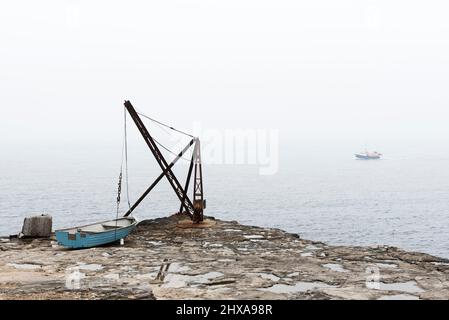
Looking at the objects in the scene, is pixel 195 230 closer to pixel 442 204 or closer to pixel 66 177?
pixel 442 204

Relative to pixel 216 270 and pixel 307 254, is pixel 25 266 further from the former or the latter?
pixel 307 254

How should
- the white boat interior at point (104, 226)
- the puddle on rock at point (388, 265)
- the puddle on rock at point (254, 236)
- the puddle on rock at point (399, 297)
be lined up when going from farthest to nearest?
the puddle on rock at point (254, 236) < the white boat interior at point (104, 226) < the puddle on rock at point (388, 265) < the puddle on rock at point (399, 297)

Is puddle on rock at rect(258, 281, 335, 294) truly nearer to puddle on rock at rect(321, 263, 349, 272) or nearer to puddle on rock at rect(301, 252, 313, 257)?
puddle on rock at rect(321, 263, 349, 272)

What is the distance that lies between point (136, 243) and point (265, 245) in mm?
6464

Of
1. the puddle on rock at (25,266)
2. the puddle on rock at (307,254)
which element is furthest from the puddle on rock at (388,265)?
the puddle on rock at (25,266)

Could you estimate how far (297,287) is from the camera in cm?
1495

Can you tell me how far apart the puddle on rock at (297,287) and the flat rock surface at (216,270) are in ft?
0.11

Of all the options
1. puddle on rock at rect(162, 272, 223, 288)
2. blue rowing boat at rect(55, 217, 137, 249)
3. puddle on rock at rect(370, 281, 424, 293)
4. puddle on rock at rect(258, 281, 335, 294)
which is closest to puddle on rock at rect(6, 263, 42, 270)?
blue rowing boat at rect(55, 217, 137, 249)

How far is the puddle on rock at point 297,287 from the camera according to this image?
14555mm

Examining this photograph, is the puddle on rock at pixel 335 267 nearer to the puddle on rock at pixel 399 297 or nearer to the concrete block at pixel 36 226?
the puddle on rock at pixel 399 297

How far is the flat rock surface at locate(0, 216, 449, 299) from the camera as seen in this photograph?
14242 mm

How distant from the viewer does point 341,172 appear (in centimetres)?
15025

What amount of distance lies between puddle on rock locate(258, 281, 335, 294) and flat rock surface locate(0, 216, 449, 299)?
1.3 inches
